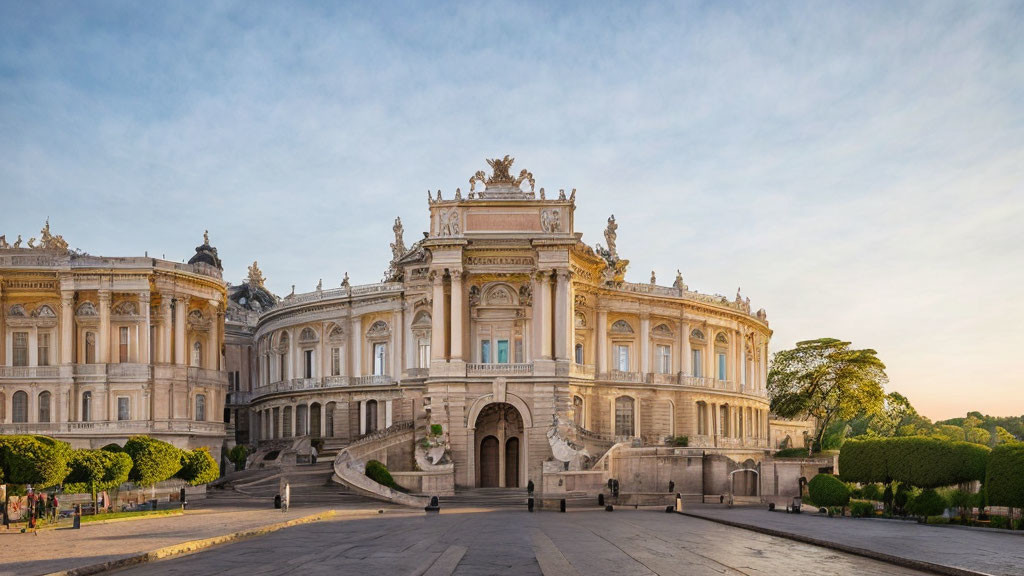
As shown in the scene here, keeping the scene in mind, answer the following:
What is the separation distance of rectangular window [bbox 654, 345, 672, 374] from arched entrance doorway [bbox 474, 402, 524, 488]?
18062 mm

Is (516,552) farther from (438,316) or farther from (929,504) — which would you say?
(438,316)

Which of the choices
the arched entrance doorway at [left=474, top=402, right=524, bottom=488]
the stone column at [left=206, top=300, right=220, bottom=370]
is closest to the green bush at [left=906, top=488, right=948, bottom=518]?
the arched entrance doorway at [left=474, top=402, right=524, bottom=488]

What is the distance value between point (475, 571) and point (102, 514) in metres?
26.2

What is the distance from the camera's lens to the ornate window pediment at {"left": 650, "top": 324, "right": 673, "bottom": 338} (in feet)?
253

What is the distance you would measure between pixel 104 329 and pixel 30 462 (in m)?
26.1

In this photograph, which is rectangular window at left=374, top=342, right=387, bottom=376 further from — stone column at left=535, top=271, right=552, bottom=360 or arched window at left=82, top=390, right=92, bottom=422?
arched window at left=82, top=390, right=92, bottom=422

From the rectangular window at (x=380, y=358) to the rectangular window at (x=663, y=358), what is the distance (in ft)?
63.8

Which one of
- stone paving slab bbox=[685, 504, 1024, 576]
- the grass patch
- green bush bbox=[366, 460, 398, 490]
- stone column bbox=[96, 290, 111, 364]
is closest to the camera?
stone paving slab bbox=[685, 504, 1024, 576]

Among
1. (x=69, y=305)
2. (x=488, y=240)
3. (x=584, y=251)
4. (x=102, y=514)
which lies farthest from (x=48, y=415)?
(x=584, y=251)

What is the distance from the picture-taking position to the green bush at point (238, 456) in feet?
241

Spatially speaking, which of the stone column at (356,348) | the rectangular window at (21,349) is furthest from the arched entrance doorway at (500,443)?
the rectangular window at (21,349)

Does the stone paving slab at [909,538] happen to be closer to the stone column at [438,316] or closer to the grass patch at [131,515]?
the stone column at [438,316]

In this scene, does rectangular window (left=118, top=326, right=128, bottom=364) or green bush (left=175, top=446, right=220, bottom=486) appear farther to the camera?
rectangular window (left=118, top=326, right=128, bottom=364)

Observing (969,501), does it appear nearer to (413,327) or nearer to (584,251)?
(584,251)
